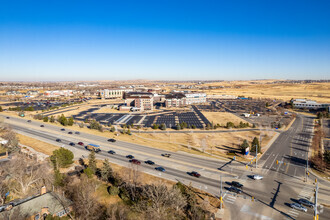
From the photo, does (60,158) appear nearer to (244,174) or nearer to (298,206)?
(244,174)

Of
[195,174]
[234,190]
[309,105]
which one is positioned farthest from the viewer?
[309,105]

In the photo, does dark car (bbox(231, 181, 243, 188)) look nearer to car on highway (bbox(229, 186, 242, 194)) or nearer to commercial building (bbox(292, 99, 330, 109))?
car on highway (bbox(229, 186, 242, 194))

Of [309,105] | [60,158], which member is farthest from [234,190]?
[309,105]

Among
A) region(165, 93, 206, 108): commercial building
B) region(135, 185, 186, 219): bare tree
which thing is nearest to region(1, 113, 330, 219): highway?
region(135, 185, 186, 219): bare tree

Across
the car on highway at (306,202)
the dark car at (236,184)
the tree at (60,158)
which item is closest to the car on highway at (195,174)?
the dark car at (236,184)

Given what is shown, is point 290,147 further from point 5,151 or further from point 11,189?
point 5,151
